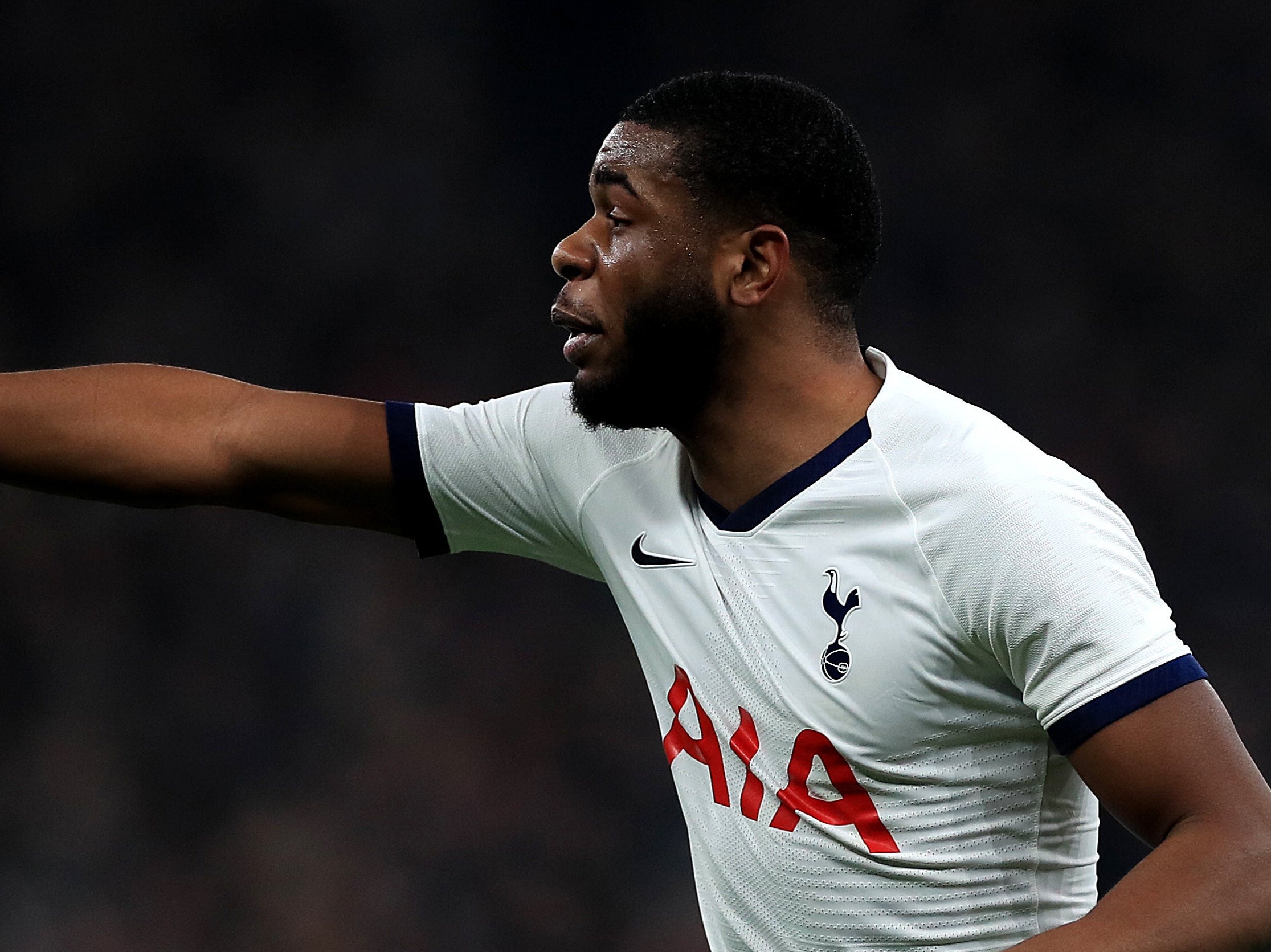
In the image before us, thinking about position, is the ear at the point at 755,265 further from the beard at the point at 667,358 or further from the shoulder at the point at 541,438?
the shoulder at the point at 541,438

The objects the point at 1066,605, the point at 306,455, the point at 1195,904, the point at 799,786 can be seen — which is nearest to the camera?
the point at 1195,904

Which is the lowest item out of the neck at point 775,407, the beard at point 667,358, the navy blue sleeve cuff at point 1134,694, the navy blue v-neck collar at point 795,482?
the navy blue sleeve cuff at point 1134,694

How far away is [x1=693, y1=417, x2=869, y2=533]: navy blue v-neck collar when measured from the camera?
1.73 metres

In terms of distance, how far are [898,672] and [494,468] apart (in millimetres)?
652

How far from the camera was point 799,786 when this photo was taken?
1.70 m

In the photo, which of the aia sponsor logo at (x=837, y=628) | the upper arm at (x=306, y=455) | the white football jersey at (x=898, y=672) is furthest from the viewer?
the upper arm at (x=306, y=455)

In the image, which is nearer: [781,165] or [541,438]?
[781,165]

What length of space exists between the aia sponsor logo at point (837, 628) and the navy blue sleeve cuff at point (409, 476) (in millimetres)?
592

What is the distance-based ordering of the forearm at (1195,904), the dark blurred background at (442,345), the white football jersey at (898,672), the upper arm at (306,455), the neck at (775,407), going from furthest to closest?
the dark blurred background at (442,345)
the upper arm at (306,455)
the neck at (775,407)
the white football jersey at (898,672)
the forearm at (1195,904)

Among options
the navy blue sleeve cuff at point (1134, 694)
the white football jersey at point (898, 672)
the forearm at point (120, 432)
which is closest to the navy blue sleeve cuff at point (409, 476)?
the forearm at point (120, 432)

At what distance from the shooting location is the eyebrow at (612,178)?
1.81 m

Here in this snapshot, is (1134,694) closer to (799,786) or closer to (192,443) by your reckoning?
(799,786)

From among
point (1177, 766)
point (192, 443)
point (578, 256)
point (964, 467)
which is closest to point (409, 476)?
point (192, 443)

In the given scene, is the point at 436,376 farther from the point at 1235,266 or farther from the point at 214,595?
the point at 1235,266
